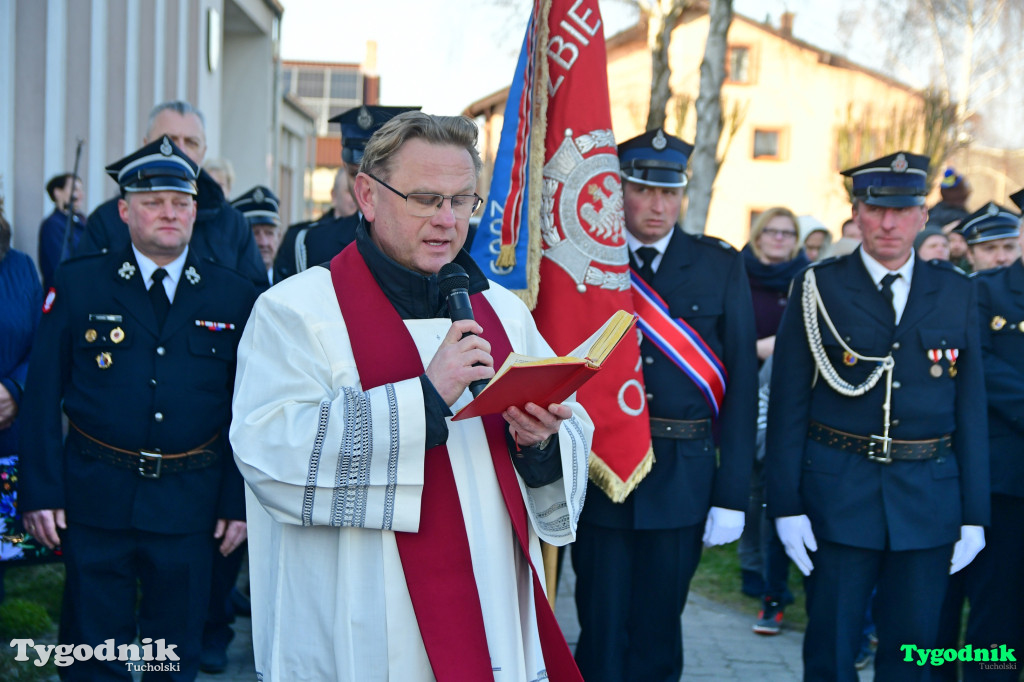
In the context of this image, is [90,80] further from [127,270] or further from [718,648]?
[718,648]

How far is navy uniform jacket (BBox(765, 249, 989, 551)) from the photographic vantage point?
378cm

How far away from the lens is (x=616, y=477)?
3781 mm

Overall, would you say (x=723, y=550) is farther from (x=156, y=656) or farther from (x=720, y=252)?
(x=156, y=656)

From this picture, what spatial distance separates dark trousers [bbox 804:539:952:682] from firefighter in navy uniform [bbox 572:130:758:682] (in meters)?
0.41

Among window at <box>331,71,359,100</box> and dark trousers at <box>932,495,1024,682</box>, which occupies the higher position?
window at <box>331,71,359,100</box>

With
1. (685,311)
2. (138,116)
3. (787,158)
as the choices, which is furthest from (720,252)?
(787,158)

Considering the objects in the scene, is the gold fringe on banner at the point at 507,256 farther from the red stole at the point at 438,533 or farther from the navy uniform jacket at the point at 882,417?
the red stole at the point at 438,533

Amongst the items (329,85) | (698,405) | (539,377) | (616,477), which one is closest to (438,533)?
(539,377)

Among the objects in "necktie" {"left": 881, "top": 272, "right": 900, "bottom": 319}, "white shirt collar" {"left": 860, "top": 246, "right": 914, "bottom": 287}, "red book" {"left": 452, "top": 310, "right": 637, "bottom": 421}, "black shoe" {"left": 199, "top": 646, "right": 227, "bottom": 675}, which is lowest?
"black shoe" {"left": 199, "top": 646, "right": 227, "bottom": 675}

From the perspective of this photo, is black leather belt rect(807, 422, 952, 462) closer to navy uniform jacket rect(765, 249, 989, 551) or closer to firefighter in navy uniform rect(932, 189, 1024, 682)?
navy uniform jacket rect(765, 249, 989, 551)

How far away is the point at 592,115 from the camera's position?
4.00 m

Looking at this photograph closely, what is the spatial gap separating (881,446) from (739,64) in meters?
30.2

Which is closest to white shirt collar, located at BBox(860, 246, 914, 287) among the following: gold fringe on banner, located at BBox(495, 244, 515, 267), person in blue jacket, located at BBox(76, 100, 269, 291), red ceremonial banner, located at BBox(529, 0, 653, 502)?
red ceremonial banner, located at BBox(529, 0, 653, 502)

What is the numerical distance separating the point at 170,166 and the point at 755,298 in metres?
3.74
